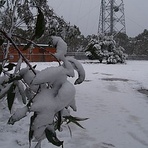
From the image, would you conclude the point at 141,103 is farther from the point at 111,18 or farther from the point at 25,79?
the point at 111,18

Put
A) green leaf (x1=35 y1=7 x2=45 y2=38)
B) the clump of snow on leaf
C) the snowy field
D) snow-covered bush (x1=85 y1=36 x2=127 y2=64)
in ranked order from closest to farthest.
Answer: the clump of snow on leaf
green leaf (x1=35 y1=7 x2=45 y2=38)
the snowy field
snow-covered bush (x1=85 y1=36 x2=127 y2=64)

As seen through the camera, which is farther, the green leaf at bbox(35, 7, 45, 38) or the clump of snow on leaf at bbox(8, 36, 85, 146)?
the green leaf at bbox(35, 7, 45, 38)

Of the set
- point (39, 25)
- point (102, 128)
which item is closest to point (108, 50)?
point (102, 128)

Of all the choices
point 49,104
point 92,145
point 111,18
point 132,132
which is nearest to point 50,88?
point 49,104

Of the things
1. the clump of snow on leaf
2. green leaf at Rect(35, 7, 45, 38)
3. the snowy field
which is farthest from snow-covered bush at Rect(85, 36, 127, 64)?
the clump of snow on leaf

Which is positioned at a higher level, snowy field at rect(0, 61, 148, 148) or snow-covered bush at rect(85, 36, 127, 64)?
snow-covered bush at rect(85, 36, 127, 64)

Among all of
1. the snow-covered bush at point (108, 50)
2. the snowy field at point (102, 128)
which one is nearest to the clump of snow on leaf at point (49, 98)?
the snowy field at point (102, 128)

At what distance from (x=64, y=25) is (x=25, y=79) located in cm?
430

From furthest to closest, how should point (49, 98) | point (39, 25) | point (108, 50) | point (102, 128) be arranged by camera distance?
point (108, 50)
point (102, 128)
point (39, 25)
point (49, 98)

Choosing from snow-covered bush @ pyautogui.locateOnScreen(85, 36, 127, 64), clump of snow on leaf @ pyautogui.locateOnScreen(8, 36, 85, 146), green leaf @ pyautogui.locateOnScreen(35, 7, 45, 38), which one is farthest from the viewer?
snow-covered bush @ pyautogui.locateOnScreen(85, 36, 127, 64)

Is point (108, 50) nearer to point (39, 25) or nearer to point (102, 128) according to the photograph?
point (102, 128)

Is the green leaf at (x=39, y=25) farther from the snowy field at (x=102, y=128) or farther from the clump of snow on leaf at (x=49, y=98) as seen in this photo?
the snowy field at (x=102, y=128)

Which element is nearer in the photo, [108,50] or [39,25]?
[39,25]

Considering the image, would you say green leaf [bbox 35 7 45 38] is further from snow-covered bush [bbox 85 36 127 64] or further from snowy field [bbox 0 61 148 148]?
snow-covered bush [bbox 85 36 127 64]
